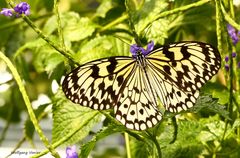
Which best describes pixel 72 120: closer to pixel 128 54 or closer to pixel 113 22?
pixel 128 54

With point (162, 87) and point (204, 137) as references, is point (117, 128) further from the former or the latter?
point (204, 137)

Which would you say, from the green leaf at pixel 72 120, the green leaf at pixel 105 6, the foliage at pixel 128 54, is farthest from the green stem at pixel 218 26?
the green leaf at pixel 105 6

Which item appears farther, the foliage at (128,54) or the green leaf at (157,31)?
the green leaf at (157,31)

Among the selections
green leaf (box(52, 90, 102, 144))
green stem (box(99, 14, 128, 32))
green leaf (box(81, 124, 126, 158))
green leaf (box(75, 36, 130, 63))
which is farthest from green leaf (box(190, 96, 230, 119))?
green stem (box(99, 14, 128, 32))

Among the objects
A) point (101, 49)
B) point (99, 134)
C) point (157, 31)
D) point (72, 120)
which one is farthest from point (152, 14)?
point (99, 134)

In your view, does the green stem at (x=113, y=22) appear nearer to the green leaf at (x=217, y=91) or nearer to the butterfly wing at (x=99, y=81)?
the green leaf at (x=217, y=91)

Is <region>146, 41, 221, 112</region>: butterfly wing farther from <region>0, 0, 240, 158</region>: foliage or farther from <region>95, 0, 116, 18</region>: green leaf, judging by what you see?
<region>95, 0, 116, 18</region>: green leaf
